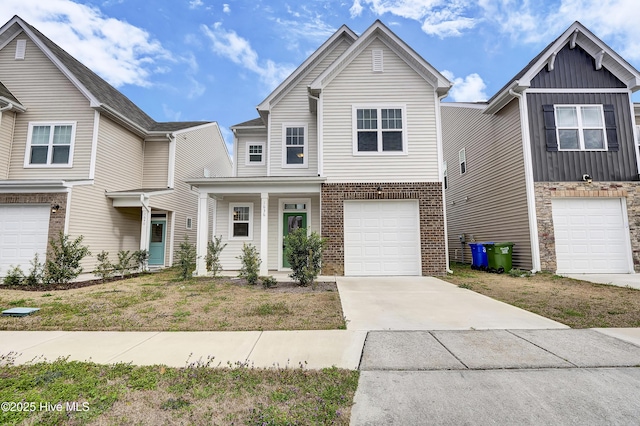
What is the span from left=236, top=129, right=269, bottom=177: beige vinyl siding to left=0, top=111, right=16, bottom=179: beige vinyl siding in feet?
25.9

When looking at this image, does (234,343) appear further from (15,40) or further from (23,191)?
(15,40)

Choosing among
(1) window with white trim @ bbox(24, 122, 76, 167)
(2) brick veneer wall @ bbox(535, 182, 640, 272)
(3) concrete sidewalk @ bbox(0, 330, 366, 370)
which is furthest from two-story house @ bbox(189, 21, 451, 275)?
(3) concrete sidewalk @ bbox(0, 330, 366, 370)

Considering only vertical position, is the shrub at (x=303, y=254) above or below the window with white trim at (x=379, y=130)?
below

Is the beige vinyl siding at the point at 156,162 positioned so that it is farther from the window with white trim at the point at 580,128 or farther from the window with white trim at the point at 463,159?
the window with white trim at the point at 580,128

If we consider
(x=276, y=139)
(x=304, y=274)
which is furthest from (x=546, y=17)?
(x=304, y=274)

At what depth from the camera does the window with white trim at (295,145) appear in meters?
11.8

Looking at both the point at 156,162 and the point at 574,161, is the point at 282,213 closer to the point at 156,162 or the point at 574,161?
the point at 156,162

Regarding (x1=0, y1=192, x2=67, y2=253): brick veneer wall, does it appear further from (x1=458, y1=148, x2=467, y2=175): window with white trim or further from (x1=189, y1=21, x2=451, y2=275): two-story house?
(x1=458, y1=148, x2=467, y2=175): window with white trim

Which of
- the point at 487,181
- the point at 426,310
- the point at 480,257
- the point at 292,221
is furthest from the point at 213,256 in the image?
the point at 487,181

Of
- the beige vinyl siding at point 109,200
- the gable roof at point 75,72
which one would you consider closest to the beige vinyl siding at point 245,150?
A: the gable roof at point 75,72

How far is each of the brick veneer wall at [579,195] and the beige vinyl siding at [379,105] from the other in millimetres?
3600

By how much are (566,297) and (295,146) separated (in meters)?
9.25

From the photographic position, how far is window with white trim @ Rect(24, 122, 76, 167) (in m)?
11.2

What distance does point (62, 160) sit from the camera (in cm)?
1119
